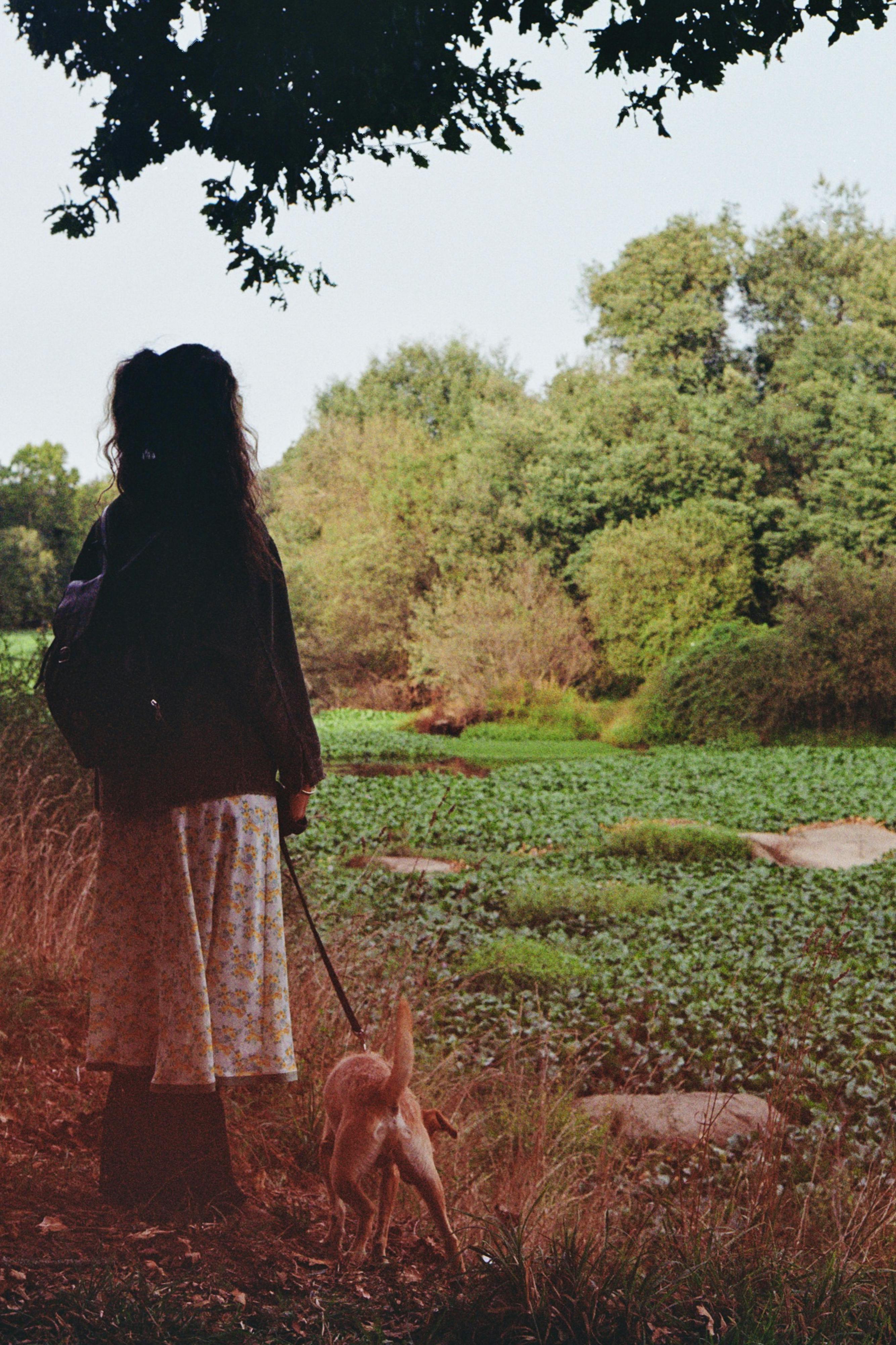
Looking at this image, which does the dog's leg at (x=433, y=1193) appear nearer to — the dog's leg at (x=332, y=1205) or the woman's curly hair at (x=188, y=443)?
the dog's leg at (x=332, y=1205)

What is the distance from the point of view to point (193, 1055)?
2.36 meters

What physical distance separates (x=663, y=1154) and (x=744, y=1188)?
0.60 metres

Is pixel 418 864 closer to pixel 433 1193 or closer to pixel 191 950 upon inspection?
pixel 191 950

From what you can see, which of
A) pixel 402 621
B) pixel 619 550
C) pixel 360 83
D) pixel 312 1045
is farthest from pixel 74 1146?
pixel 402 621

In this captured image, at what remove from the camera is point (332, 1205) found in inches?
89.7

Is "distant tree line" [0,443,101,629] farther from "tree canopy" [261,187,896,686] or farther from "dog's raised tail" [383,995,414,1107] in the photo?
"tree canopy" [261,187,896,686]

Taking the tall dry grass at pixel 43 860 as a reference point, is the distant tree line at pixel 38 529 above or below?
above

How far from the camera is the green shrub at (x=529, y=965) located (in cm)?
602

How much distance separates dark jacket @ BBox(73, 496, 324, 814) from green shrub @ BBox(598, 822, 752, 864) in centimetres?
727

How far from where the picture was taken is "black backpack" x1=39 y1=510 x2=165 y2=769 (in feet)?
8.04

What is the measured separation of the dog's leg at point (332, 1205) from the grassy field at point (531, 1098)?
0.05 m

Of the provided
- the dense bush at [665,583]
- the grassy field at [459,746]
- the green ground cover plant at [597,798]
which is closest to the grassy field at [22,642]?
the green ground cover plant at [597,798]

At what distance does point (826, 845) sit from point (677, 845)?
56.9 inches

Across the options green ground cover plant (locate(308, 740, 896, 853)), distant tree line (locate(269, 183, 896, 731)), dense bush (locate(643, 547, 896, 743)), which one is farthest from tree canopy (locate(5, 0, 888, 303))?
distant tree line (locate(269, 183, 896, 731))
